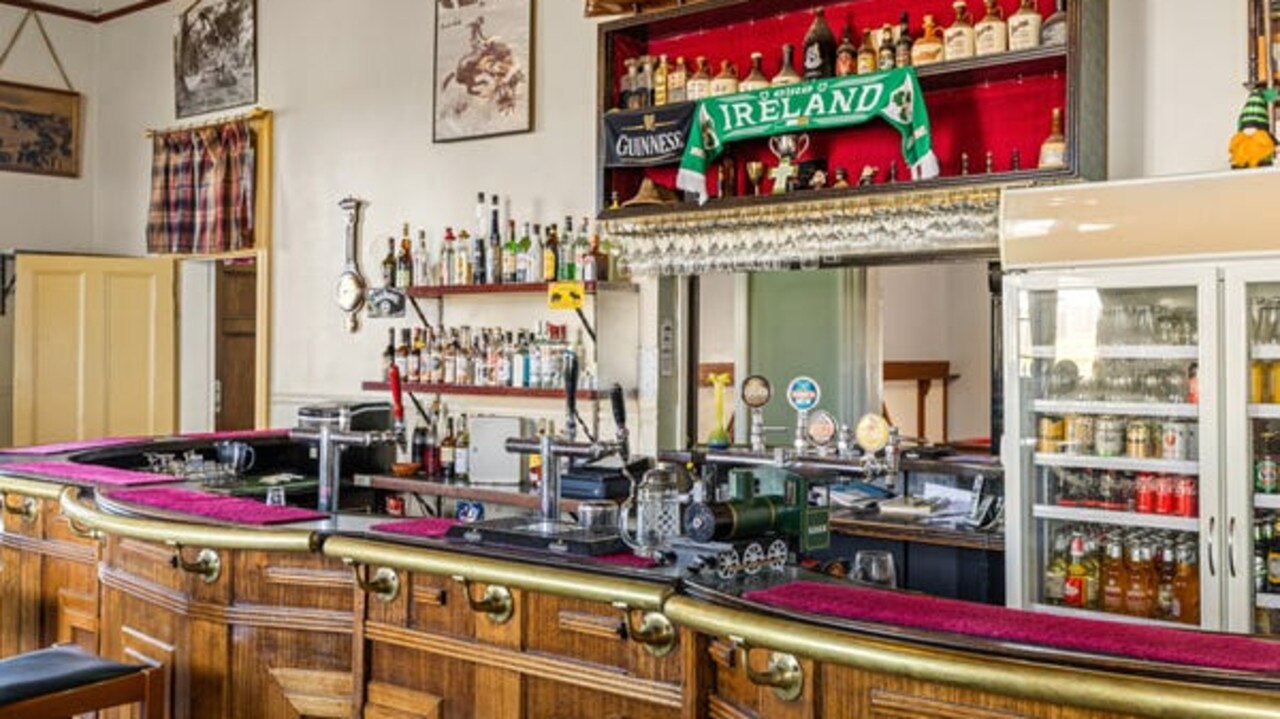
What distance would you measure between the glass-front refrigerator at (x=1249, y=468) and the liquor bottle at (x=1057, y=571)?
1.95 feet

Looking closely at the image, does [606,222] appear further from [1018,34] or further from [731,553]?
[731,553]

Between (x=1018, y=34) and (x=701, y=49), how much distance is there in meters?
1.65

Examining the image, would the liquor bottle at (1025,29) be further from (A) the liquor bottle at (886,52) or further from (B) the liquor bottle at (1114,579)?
(B) the liquor bottle at (1114,579)

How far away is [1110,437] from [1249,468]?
19.9 inches

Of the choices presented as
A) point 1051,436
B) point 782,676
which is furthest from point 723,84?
point 782,676

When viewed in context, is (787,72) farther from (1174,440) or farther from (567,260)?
(1174,440)

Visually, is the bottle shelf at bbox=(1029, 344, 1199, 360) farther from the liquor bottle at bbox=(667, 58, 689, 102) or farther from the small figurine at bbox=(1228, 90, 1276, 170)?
the liquor bottle at bbox=(667, 58, 689, 102)

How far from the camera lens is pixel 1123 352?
405 centimetres

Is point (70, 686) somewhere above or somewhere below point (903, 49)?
below

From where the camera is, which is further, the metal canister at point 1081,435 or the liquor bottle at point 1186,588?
the metal canister at point 1081,435

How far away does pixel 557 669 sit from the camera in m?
2.47

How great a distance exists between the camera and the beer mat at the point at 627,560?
244 cm

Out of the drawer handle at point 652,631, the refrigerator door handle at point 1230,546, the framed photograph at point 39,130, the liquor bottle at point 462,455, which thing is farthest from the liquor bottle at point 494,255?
the framed photograph at point 39,130

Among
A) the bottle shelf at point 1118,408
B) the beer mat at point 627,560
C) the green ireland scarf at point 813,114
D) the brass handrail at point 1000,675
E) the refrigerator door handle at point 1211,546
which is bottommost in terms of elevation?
the refrigerator door handle at point 1211,546
